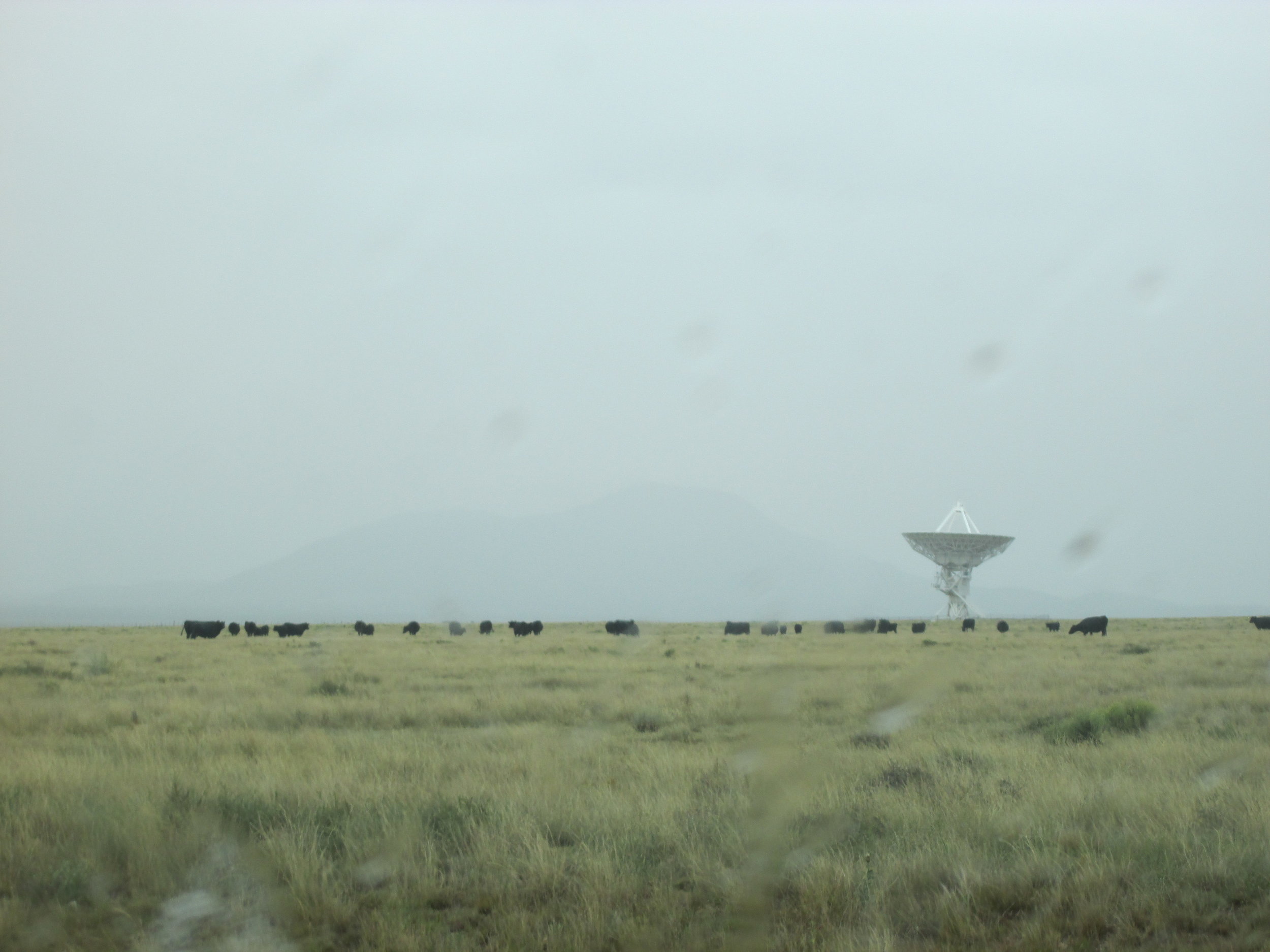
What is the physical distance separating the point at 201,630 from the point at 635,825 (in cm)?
4841

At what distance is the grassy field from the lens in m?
5.98

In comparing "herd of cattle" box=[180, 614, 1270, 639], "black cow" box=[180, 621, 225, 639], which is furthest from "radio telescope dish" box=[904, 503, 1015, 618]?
"black cow" box=[180, 621, 225, 639]

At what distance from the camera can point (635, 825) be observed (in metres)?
7.96

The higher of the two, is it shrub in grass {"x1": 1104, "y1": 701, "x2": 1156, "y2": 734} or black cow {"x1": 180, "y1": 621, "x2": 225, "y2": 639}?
shrub in grass {"x1": 1104, "y1": 701, "x2": 1156, "y2": 734}

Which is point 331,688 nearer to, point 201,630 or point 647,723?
point 647,723

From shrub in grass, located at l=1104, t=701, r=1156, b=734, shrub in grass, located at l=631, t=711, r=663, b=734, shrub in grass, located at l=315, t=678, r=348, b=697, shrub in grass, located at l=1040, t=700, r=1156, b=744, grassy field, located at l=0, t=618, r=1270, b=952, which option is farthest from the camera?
shrub in grass, located at l=315, t=678, r=348, b=697

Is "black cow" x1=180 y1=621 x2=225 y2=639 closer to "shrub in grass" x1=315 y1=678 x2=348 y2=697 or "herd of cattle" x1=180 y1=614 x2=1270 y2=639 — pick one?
"herd of cattle" x1=180 y1=614 x2=1270 y2=639

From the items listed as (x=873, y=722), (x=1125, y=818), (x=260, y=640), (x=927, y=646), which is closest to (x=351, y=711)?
(x=873, y=722)

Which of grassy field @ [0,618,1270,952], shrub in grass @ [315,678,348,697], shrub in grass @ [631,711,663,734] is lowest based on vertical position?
shrub in grass @ [315,678,348,697]

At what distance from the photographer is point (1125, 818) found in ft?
26.5

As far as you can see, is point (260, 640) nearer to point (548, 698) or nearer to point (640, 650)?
point (640, 650)

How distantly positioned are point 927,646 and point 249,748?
29.7 m

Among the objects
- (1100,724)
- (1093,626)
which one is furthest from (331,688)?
(1093,626)

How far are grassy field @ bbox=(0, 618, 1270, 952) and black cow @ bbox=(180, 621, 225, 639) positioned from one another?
33698mm
